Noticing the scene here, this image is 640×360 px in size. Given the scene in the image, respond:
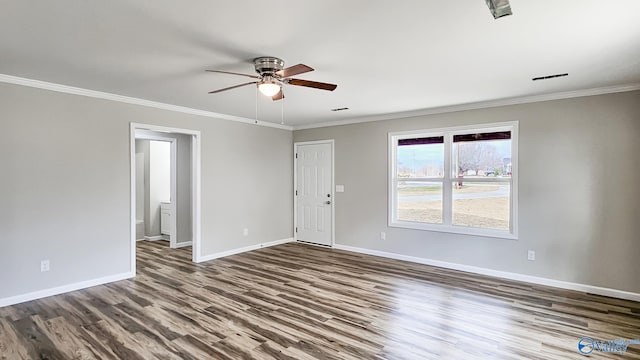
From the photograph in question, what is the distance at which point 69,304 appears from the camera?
3.54m

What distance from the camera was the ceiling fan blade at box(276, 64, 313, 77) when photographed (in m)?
2.48

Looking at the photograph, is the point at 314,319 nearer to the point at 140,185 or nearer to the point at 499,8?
the point at 499,8

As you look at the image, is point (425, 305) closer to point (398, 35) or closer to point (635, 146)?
point (398, 35)

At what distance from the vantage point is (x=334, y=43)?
261 cm

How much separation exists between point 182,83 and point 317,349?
10.1 feet

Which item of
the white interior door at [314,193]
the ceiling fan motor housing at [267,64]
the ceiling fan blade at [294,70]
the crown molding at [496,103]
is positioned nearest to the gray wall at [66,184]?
the white interior door at [314,193]

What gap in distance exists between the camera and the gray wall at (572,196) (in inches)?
148

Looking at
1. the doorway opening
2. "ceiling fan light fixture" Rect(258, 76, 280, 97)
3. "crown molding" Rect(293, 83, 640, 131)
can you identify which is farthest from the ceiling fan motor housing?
"crown molding" Rect(293, 83, 640, 131)

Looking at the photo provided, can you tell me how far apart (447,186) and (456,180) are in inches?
6.3

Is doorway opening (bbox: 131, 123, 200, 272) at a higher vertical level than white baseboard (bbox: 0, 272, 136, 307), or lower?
higher

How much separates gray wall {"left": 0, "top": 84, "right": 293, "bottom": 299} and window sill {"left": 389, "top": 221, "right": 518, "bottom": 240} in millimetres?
3270

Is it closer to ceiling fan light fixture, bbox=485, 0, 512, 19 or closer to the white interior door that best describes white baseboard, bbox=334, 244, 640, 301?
the white interior door

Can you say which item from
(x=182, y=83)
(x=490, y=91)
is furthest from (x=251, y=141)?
(x=490, y=91)

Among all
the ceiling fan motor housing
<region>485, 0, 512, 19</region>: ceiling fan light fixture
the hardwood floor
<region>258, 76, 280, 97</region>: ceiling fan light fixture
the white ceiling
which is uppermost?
the white ceiling
